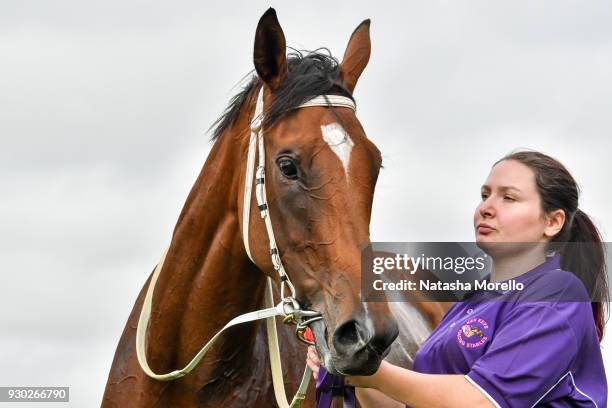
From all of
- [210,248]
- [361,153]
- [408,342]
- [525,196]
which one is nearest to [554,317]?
[525,196]

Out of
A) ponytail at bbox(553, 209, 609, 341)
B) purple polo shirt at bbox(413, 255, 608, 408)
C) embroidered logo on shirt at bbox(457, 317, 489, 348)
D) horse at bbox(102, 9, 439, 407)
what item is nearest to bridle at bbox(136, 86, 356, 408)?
horse at bbox(102, 9, 439, 407)

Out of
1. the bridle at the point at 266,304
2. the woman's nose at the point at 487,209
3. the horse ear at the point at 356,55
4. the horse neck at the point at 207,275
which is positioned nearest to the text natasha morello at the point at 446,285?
the woman's nose at the point at 487,209

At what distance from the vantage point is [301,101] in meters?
4.22

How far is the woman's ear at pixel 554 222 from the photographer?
3.80 metres

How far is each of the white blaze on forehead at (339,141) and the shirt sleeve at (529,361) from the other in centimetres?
95

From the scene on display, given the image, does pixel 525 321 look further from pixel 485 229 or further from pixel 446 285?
pixel 446 285

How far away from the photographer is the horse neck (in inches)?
177

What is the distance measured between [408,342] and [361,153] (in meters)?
3.44

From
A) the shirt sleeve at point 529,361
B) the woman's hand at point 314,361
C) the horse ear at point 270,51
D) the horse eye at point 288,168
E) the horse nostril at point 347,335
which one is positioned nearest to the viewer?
the shirt sleeve at point 529,361

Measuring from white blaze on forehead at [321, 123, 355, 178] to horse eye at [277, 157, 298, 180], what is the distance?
0.61ft

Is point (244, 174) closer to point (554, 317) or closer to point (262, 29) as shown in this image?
point (262, 29)

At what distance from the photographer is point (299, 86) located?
14.0 feet

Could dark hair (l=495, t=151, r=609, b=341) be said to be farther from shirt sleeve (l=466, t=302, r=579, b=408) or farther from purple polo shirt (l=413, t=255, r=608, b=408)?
shirt sleeve (l=466, t=302, r=579, b=408)

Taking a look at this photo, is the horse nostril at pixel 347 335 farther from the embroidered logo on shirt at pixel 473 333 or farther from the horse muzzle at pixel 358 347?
the embroidered logo on shirt at pixel 473 333
